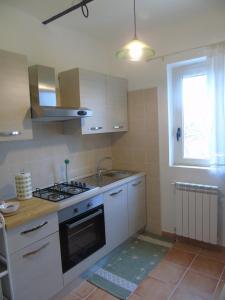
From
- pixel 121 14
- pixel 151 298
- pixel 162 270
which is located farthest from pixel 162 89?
pixel 151 298

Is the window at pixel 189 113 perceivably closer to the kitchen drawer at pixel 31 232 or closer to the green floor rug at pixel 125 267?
the green floor rug at pixel 125 267

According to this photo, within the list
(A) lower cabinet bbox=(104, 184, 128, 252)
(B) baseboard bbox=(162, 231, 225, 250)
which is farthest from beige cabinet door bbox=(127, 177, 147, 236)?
(B) baseboard bbox=(162, 231, 225, 250)

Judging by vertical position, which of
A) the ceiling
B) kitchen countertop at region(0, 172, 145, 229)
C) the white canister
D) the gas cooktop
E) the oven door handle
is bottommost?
the oven door handle

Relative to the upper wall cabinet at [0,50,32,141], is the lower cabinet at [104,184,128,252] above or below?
below

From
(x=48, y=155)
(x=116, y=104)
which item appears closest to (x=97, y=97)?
(x=116, y=104)

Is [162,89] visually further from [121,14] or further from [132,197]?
[132,197]

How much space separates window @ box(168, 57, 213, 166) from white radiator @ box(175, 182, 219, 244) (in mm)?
312

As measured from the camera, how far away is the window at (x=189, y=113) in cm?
250

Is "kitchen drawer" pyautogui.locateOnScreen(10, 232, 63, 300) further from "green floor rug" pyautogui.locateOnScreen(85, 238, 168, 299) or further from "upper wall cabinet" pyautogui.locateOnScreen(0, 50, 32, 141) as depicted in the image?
"upper wall cabinet" pyautogui.locateOnScreen(0, 50, 32, 141)

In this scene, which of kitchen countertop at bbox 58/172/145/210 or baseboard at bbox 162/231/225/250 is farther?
baseboard at bbox 162/231/225/250

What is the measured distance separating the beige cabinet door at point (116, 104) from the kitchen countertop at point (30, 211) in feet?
3.94

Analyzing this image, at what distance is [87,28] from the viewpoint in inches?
102

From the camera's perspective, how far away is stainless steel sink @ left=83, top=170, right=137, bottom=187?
2.45 meters

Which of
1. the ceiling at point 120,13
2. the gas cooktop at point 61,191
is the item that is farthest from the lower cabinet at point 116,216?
the ceiling at point 120,13
